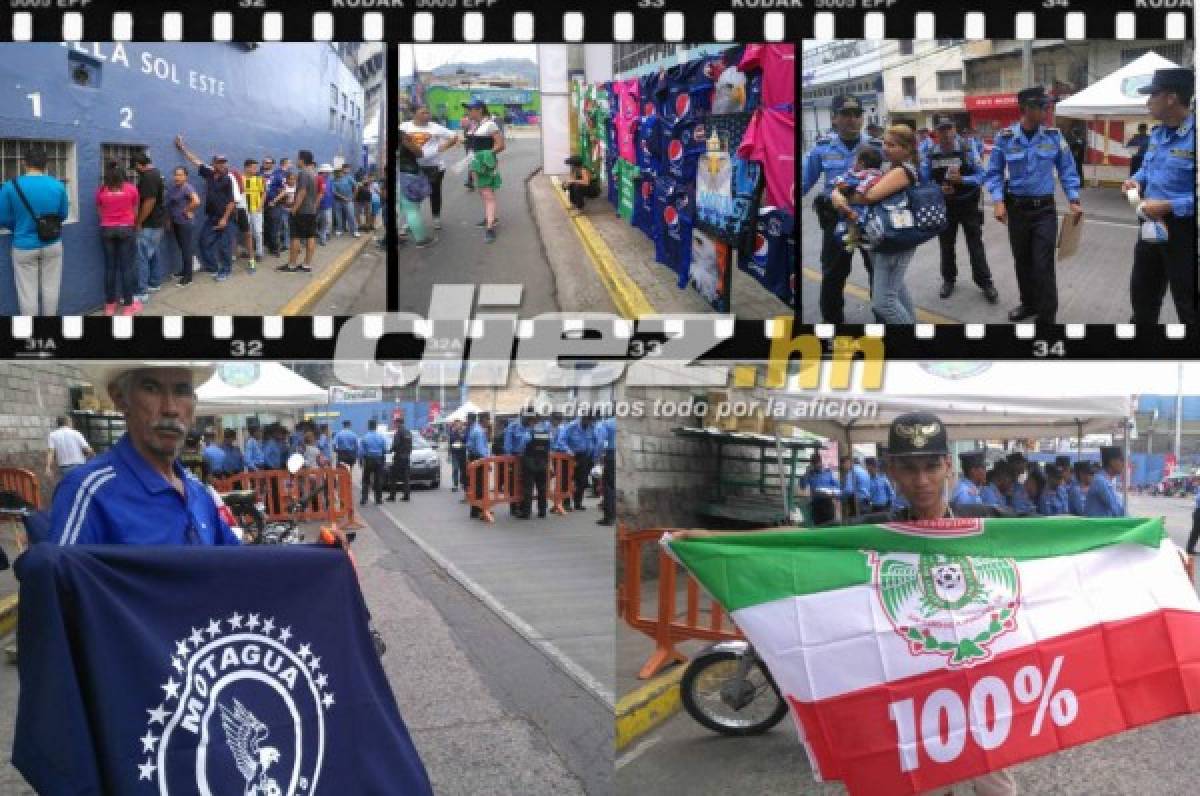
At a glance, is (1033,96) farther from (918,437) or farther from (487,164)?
(487,164)

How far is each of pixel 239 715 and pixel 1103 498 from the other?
11.1ft

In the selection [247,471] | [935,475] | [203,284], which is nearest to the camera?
[935,475]

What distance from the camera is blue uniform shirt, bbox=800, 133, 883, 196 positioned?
520 centimetres

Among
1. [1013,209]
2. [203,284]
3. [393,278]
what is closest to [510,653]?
[393,278]

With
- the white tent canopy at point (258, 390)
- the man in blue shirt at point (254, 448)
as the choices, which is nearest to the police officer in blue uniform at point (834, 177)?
the white tent canopy at point (258, 390)

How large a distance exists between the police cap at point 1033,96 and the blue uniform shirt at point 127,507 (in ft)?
12.4

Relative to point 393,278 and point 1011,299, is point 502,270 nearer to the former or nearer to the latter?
point 393,278

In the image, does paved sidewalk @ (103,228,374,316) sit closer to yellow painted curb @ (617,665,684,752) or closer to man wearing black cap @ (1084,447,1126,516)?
yellow painted curb @ (617,665,684,752)

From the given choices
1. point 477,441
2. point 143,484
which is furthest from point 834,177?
point 143,484

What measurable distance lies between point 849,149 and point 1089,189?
1213 millimetres

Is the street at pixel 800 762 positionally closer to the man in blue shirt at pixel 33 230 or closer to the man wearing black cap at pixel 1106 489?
the man wearing black cap at pixel 1106 489

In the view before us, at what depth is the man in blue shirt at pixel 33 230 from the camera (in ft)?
16.6

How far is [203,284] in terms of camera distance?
5.43 m

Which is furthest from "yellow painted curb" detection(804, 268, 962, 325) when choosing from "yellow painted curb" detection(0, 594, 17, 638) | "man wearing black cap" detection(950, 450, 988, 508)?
"yellow painted curb" detection(0, 594, 17, 638)
